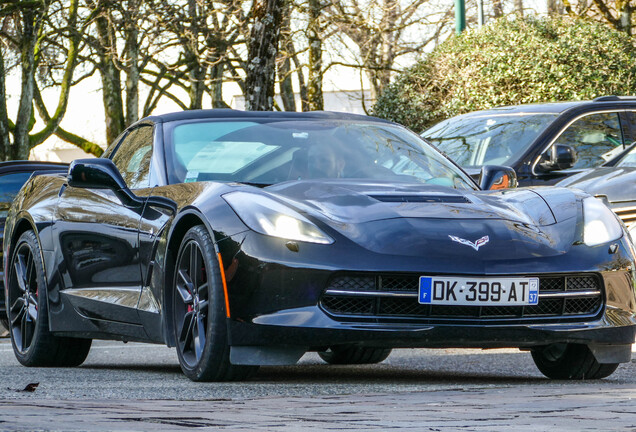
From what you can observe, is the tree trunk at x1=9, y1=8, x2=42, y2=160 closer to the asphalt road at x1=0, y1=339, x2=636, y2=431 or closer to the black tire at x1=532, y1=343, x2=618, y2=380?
the asphalt road at x1=0, y1=339, x2=636, y2=431

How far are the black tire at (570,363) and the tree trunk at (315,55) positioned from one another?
51.2 feet

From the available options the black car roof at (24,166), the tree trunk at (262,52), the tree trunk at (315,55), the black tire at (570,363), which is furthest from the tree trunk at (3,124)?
the black tire at (570,363)

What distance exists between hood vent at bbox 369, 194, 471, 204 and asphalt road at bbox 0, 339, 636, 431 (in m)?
0.80

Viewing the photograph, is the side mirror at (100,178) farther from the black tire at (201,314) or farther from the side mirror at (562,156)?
the side mirror at (562,156)

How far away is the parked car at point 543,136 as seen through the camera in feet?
34.0

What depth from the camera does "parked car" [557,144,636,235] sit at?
8.80 metres

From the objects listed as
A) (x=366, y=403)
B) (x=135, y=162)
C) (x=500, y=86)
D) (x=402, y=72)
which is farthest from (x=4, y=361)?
(x=402, y=72)

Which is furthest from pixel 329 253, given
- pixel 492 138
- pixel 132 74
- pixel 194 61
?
pixel 194 61

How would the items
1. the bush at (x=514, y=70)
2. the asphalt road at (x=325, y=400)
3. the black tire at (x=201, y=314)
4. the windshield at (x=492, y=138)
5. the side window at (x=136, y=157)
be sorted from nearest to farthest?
1. the asphalt road at (x=325, y=400)
2. the black tire at (x=201, y=314)
3. the side window at (x=136, y=157)
4. the windshield at (x=492, y=138)
5. the bush at (x=514, y=70)

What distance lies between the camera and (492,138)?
10914 millimetres

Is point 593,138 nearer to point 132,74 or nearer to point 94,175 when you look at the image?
point 94,175

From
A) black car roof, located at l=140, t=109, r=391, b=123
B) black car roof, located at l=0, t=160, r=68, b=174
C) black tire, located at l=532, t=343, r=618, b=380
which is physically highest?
black car roof, located at l=140, t=109, r=391, b=123

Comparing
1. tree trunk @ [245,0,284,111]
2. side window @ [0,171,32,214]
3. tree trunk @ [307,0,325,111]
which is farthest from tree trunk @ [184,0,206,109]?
side window @ [0,171,32,214]

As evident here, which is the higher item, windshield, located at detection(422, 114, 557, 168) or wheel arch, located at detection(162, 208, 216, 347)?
windshield, located at detection(422, 114, 557, 168)
